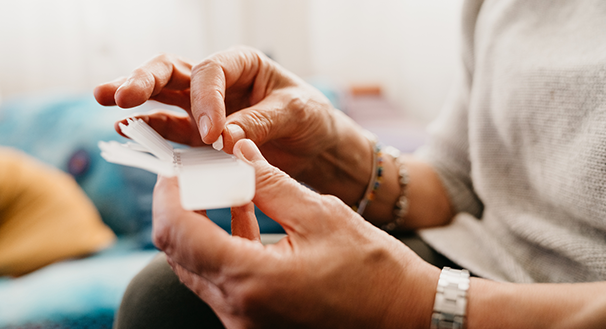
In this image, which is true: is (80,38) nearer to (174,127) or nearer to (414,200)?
(174,127)

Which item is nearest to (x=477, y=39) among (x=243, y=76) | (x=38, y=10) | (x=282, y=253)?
(x=243, y=76)

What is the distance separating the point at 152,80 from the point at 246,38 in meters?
1.57

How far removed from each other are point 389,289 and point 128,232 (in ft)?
3.07

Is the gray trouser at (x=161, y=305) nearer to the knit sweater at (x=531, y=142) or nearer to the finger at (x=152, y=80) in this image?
the knit sweater at (x=531, y=142)

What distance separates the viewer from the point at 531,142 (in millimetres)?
439

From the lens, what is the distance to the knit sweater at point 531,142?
362 mm

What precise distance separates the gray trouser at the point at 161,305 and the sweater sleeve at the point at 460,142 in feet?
0.54

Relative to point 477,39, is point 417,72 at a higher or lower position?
lower

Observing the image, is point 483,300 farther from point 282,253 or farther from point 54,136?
point 54,136

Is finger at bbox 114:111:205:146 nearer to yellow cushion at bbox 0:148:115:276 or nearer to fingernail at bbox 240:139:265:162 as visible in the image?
fingernail at bbox 240:139:265:162

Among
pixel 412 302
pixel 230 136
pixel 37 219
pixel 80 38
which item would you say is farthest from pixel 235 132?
pixel 80 38

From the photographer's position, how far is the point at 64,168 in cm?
104

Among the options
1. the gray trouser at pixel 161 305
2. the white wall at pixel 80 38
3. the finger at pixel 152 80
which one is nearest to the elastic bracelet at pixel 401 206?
the gray trouser at pixel 161 305

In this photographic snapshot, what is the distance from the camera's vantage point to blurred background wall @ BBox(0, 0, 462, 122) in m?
1.42
